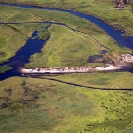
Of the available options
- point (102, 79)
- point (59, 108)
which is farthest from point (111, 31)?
point (59, 108)

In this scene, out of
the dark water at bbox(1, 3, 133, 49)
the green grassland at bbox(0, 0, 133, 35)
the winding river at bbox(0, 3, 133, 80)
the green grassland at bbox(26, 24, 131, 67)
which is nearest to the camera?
the winding river at bbox(0, 3, 133, 80)

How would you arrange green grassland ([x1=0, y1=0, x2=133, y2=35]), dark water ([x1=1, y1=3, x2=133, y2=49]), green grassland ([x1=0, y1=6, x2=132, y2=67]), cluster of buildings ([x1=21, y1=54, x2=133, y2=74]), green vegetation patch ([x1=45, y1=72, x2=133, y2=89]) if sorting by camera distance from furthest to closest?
green grassland ([x1=0, y1=0, x2=133, y2=35]) → dark water ([x1=1, y1=3, x2=133, y2=49]) → green grassland ([x1=0, y1=6, x2=132, y2=67]) → cluster of buildings ([x1=21, y1=54, x2=133, y2=74]) → green vegetation patch ([x1=45, y1=72, x2=133, y2=89])

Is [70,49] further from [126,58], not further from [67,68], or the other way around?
[126,58]

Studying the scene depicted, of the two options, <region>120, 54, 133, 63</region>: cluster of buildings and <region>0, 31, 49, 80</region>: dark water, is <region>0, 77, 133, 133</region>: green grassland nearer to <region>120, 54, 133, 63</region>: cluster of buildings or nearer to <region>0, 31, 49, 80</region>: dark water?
<region>0, 31, 49, 80</region>: dark water

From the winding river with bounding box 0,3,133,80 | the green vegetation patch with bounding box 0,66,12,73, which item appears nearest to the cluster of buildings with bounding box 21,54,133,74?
the winding river with bounding box 0,3,133,80

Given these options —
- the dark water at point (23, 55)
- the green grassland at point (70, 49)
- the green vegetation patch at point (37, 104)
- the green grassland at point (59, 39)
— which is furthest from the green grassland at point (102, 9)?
the green vegetation patch at point (37, 104)


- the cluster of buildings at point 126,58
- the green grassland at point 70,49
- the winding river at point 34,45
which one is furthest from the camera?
the cluster of buildings at point 126,58

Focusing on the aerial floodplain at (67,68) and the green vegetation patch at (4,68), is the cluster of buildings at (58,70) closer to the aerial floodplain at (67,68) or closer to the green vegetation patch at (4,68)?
the aerial floodplain at (67,68)
